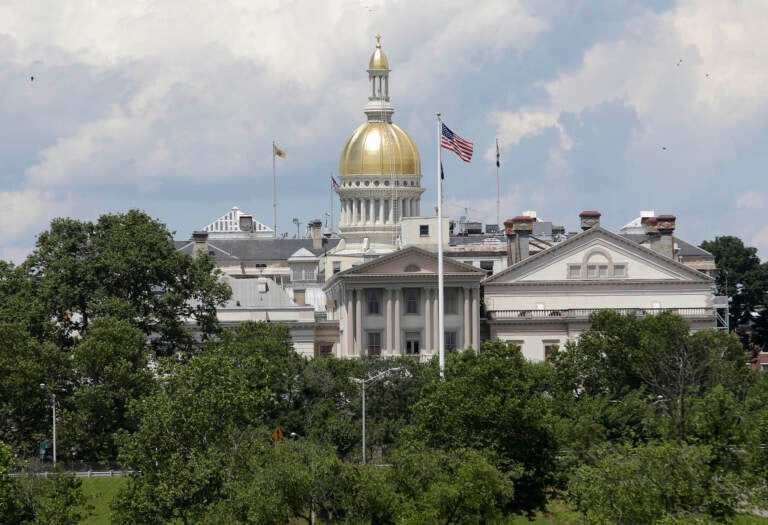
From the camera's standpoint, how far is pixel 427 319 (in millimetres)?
180125

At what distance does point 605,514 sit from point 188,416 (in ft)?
68.1

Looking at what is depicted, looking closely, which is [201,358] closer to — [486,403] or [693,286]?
[486,403]

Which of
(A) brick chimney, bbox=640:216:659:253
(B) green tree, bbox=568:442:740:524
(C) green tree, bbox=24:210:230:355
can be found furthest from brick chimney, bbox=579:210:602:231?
(B) green tree, bbox=568:442:740:524

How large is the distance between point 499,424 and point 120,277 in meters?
39.1

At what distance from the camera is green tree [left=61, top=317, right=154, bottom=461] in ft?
445

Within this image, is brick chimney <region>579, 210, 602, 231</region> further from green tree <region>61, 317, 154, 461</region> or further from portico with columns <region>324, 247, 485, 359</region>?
green tree <region>61, 317, 154, 461</region>

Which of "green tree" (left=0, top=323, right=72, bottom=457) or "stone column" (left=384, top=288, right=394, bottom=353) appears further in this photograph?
"stone column" (left=384, top=288, right=394, bottom=353)

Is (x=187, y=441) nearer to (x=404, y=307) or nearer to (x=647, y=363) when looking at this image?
(x=647, y=363)

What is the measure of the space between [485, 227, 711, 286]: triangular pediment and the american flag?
48.4m

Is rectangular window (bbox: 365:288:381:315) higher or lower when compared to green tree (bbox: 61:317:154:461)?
higher

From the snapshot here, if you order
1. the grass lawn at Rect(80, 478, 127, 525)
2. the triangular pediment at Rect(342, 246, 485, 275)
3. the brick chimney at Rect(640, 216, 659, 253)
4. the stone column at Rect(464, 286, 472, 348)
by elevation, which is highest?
the brick chimney at Rect(640, 216, 659, 253)

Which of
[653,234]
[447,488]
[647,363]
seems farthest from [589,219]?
[447,488]

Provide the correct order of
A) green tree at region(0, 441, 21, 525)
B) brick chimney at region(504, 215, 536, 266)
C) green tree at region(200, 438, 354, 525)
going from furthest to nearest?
brick chimney at region(504, 215, 536, 266) → green tree at region(0, 441, 21, 525) → green tree at region(200, 438, 354, 525)

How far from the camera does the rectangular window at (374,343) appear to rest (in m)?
180
